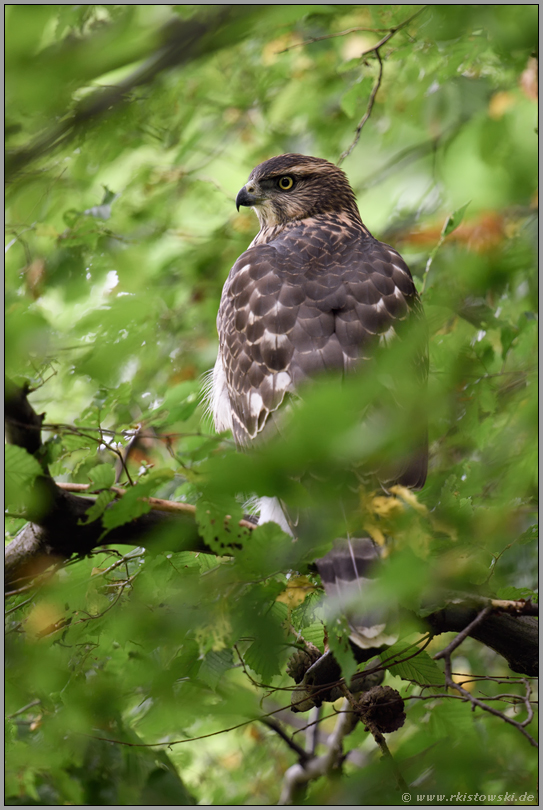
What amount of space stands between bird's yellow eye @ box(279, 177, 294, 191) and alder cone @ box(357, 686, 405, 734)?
2.96 metres

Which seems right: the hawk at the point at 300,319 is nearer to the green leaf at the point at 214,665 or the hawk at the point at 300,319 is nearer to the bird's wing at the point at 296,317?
the bird's wing at the point at 296,317

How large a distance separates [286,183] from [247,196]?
0.26m

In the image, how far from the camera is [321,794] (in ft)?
8.32

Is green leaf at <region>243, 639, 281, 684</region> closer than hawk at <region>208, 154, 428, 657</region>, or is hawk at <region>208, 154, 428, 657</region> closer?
green leaf at <region>243, 639, 281, 684</region>

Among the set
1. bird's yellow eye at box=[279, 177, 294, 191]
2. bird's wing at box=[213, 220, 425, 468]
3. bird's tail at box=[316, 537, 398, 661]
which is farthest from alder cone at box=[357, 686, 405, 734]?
bird's yellow eye at box=[279, 177, 294, 191]

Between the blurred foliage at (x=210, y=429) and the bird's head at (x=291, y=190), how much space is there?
49cm

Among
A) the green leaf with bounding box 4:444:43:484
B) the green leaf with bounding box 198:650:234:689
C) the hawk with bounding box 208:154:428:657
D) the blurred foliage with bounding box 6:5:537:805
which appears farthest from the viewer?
the hawk with bounding box 208:154:428:657

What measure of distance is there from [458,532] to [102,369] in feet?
3.23

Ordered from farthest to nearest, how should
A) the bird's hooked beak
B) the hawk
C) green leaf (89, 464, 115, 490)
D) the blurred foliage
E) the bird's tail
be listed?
the bird's hooked beak
the hawk
the bird's tail
green leaf (89, 464, 115, 490)
the blurred foliage

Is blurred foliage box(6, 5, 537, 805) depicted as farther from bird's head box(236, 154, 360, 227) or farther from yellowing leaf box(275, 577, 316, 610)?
bird's head box(236, 154, 360, 227)

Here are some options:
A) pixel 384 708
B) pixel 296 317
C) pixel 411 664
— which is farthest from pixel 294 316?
pixel 384 708

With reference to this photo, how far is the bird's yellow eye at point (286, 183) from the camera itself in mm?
4094

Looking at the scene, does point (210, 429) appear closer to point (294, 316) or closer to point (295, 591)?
point (294, 316)

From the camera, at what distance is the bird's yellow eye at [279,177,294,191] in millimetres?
4094
